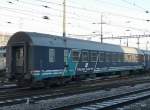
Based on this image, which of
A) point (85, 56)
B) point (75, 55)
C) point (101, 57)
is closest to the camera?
point (75, 55)

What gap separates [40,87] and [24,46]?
9.25ft

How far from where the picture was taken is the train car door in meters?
22.7

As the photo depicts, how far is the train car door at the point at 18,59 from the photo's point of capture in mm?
22661

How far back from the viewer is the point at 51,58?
2284cm

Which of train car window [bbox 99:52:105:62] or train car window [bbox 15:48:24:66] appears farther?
train car window [bbox 99:52:105:62]

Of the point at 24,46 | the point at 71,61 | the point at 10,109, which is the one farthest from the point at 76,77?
the point at 10,109

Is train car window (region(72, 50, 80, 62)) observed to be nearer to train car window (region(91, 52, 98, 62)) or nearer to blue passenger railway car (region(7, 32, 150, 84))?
blue passenger railway car (region(7, 32, 150, 84))

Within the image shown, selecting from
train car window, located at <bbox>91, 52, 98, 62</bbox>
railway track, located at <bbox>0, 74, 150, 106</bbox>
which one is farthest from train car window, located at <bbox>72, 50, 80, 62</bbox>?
railway track, located at <bbox>0, 74, 150, 106</bbox>

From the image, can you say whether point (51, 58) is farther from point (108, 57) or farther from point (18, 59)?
point (108, 57)

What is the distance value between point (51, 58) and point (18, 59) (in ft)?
6.73

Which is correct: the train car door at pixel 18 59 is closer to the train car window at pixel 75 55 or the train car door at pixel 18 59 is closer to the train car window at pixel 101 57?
the train car window at pixel 75 55

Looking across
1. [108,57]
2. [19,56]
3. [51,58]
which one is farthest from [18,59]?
→ [108,57]

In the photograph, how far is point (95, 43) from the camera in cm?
2933

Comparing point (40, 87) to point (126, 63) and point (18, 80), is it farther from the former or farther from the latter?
point (126, 63)
